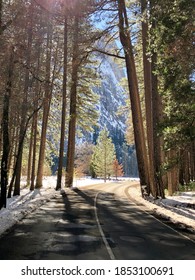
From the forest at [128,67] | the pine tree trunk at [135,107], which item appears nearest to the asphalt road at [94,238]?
the forest at [128,67]

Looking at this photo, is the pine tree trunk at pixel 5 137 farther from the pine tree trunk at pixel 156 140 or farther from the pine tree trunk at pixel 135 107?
the pine tree trunk at pixel 135 107

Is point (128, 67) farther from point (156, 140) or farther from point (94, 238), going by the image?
point (94, 238)

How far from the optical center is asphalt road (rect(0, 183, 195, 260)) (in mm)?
8617

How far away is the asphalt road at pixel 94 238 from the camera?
8.62 m

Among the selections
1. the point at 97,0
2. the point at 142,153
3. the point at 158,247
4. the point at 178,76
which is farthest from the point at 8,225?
the point at 97,0

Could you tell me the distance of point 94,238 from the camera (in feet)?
35.0

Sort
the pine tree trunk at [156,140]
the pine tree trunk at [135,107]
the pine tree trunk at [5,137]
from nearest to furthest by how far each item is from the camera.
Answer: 1. the pine tree trunk at [5,137]
2. the pine tree trunk at [156,140]
3. the pine tree trunk at [135,107]

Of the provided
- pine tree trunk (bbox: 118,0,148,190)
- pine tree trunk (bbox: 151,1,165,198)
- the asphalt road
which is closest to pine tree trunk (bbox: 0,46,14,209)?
the asphalt road

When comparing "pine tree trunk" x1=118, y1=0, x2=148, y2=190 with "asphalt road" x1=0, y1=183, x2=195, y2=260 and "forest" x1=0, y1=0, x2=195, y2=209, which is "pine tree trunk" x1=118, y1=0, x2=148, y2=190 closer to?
"forest" x1=0, y1=0, x2=195, y2=209

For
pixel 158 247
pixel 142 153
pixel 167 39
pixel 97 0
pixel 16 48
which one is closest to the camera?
pixel 158 247

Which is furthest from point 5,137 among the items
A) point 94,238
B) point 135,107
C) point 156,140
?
point 135,107

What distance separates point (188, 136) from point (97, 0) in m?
11.9

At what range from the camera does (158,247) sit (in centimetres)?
962
